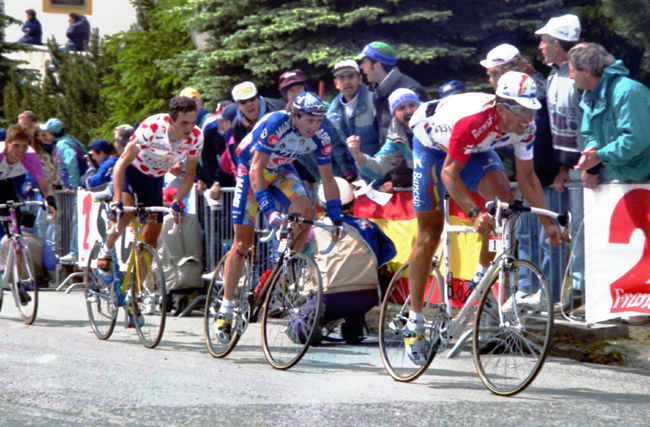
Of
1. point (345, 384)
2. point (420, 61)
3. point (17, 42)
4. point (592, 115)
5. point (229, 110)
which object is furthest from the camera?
point (17, 42)

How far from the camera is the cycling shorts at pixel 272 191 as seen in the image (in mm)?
7375

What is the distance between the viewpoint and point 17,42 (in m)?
30.0

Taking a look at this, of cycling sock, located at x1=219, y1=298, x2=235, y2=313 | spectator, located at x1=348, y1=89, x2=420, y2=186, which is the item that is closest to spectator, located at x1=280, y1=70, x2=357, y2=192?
spectator, located at x1=348, y1=89, x2=420, y2=186

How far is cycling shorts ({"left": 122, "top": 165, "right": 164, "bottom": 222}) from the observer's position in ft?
28.2

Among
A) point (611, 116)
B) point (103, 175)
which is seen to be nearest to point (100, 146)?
point (103, 175)

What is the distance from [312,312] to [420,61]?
413 inches

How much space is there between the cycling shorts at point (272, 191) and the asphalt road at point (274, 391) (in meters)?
1.11

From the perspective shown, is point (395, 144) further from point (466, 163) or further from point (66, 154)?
point (66, 154)

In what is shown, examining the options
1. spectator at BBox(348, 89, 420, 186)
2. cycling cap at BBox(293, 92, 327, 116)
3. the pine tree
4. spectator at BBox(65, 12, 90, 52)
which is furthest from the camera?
spectator at BBox(65, 12, 90, 52)

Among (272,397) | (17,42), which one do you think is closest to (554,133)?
(272,397)

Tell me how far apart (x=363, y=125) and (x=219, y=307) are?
2996 mm

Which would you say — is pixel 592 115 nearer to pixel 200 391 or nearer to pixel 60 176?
pixel 200 391

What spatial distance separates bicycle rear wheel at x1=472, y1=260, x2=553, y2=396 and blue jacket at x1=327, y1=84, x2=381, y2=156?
4.08 m

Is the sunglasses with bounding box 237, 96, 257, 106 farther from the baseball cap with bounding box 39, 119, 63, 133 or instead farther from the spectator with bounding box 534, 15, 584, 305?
the baseball cap with bounding box 39, 119, 63, 133
